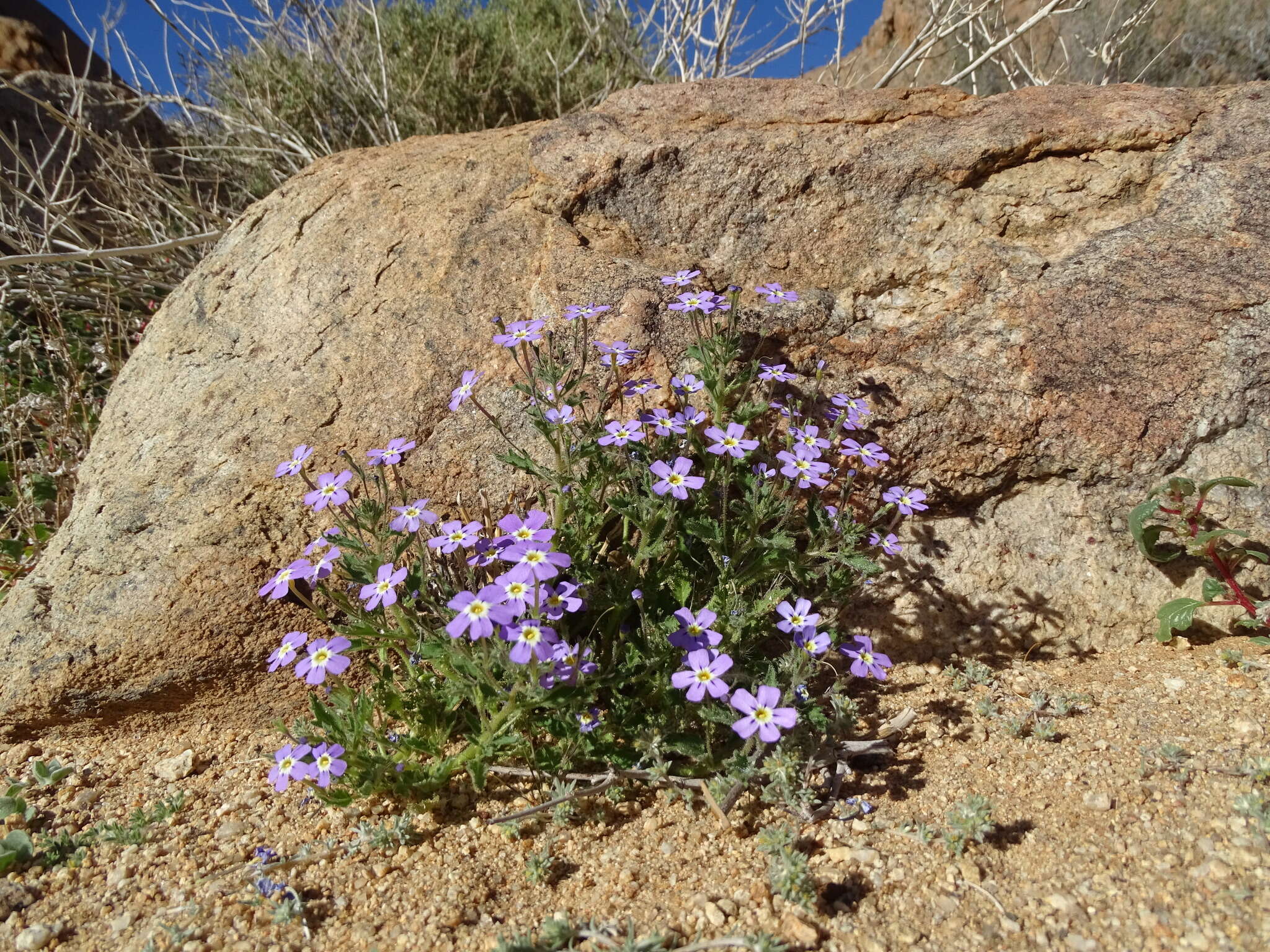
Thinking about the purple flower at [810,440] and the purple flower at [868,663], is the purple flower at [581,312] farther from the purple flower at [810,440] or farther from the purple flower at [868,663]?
the purple flower at [868,663]

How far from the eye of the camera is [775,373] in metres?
3.34

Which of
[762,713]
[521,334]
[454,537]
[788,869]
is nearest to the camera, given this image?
[788,869]

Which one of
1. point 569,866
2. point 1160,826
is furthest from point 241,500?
point 1160,826

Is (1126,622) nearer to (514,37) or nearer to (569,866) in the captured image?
(569,866)

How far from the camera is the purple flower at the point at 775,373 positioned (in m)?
3.31

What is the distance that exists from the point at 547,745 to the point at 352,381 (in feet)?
5.85

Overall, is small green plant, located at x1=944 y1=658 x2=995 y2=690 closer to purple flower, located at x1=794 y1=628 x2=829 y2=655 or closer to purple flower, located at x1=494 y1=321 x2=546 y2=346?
purple flower, located at x1=794 y1=628 x2=829 y2=655

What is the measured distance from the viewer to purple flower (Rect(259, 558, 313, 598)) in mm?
2861

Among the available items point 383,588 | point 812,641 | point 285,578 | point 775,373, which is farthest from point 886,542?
point 285,578

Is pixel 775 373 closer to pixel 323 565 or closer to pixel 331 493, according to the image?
pixel 331 493

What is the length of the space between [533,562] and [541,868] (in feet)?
3.03

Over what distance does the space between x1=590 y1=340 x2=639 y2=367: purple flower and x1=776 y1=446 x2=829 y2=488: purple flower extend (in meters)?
0.73

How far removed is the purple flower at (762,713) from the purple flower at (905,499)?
971 mm

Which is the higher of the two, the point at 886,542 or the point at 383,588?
the point at 383,588
